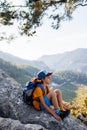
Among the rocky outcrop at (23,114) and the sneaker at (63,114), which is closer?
the rocky outcrop at (23,114)

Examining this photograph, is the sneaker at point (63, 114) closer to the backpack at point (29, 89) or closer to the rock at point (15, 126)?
the backpack at point (29, 89)

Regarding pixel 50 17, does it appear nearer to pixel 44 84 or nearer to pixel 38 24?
pixel 38 24

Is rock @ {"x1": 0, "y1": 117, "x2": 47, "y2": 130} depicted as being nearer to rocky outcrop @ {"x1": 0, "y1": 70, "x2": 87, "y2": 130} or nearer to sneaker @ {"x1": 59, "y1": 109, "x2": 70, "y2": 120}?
rocky outcrop @ {"x1": 0, "y1": 70, "x2": 87, "y2": 130}

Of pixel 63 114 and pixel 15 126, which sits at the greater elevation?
pixel 15 126

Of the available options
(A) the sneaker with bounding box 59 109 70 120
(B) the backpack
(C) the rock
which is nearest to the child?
(A) the sneaker with bounding box 59 109 70 120

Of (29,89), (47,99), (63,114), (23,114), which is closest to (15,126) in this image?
(23,114)

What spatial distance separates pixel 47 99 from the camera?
9.97m

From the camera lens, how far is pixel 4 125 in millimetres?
8469

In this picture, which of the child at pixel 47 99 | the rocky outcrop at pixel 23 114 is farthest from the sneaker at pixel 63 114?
the rocky outcrop at pixel 23 114

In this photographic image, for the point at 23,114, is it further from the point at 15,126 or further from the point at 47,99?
the point at 15,126

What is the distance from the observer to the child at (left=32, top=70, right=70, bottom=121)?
983 centimetres

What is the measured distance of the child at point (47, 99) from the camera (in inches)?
387

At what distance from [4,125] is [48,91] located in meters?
2.53

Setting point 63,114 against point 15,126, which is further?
point 63,114
